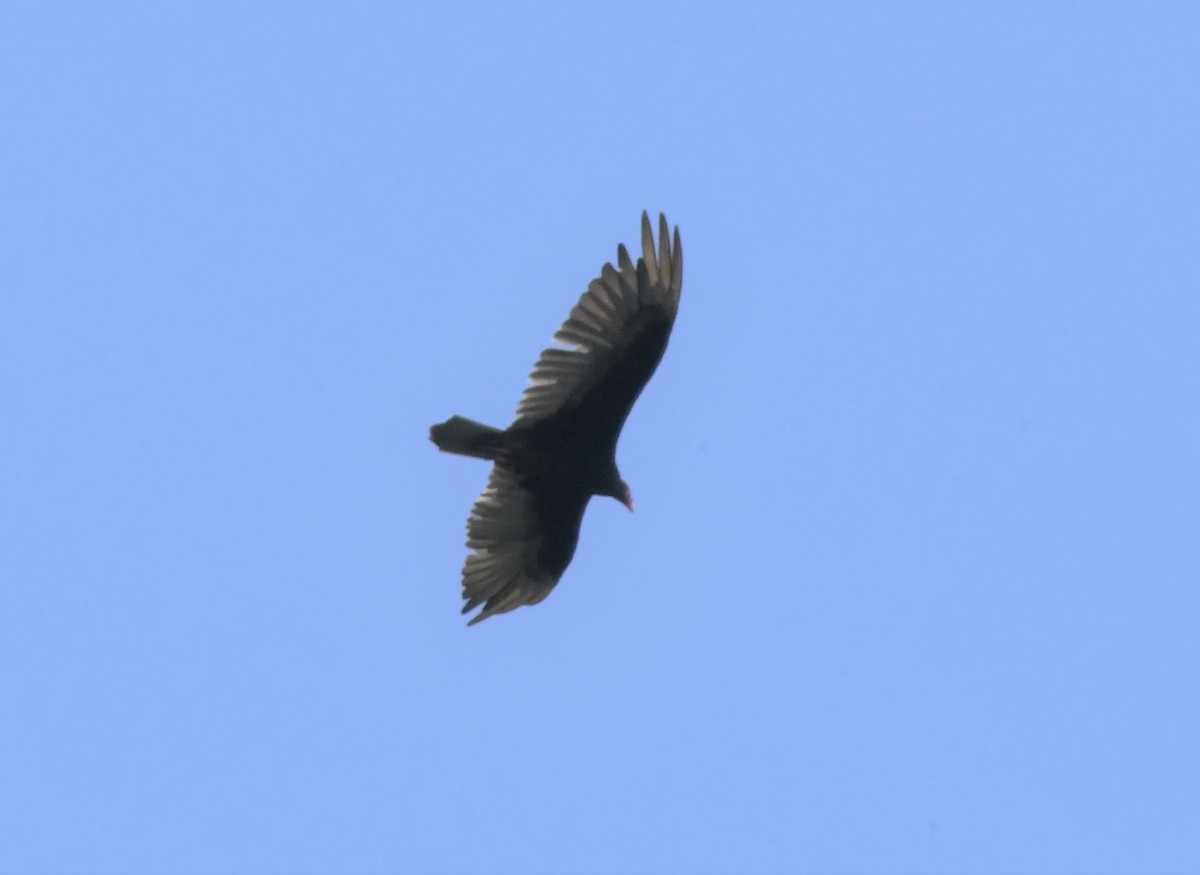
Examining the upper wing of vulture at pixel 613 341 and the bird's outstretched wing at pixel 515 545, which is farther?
the bird's outstretched wing at pixel 515 545

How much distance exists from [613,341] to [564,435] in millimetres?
848

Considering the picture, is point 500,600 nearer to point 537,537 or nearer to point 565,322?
point 537,537

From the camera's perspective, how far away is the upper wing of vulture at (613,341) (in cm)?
1467

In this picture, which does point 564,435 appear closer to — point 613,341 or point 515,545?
point 613,341

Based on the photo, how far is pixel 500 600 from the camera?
16.2 metres

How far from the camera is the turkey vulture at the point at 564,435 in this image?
14711 millimetres

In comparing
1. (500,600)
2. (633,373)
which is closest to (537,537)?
(500,600)

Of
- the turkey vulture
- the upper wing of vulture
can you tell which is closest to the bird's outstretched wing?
the turkey vulture

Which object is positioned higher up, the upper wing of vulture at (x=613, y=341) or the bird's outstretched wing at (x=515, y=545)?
the upper wing of vulture at (x=613, y=341)

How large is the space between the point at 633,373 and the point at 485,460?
1.38 metres

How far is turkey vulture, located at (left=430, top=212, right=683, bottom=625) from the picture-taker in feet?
48.3

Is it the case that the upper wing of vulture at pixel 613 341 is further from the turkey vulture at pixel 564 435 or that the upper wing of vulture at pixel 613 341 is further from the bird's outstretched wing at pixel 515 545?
the bird's outstretched wing at pixel 515 545

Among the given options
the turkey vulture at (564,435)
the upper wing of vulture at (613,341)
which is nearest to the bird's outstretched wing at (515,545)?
the turkey vulture at (564,435)

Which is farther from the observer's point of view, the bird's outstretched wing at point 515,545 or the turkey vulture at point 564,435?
the bird's outstretched wing at point 515,545
